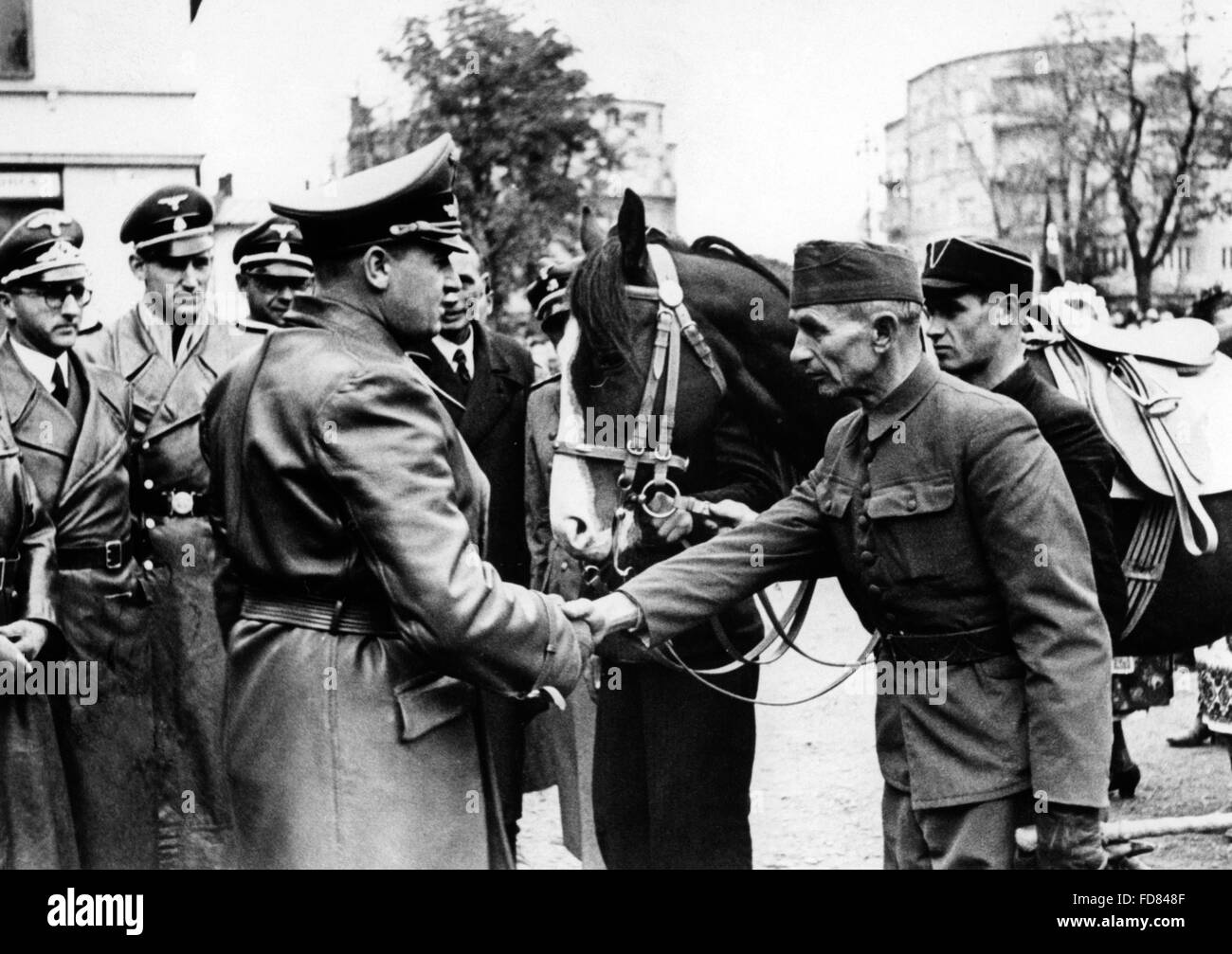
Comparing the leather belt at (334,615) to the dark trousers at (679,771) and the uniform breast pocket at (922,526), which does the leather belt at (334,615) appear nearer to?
the uniform breast pocket at (922,526)

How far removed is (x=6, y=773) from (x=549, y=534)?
191 cm

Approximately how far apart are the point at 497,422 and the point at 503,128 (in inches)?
113

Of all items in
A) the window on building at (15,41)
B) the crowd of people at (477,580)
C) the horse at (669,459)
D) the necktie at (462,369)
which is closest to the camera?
the crowd of people at (477,580)

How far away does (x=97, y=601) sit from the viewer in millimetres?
5379

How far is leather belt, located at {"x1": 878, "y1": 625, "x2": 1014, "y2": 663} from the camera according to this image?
3.61 meters

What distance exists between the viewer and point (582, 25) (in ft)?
21.3

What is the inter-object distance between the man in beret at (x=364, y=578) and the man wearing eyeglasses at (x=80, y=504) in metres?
1.97

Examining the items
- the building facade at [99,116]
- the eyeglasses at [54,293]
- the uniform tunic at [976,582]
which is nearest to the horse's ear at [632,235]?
the uniform tunic at [976,582]

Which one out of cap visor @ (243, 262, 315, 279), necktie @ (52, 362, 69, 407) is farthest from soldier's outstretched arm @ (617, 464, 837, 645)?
cap visor @ (243, 262, 315, 279)

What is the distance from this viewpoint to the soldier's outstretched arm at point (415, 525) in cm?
315

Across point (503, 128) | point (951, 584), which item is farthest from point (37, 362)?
point (503, 128)
